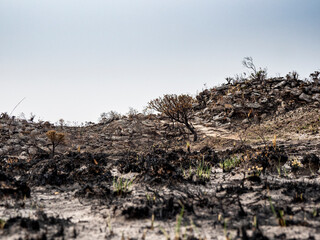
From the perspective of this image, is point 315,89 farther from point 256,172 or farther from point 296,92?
point 256,172

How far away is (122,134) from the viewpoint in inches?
517

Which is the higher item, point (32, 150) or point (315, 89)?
point (315, 89)

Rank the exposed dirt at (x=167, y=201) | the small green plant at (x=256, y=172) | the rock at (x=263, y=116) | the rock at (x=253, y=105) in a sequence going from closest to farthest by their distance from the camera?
the exposed dirt at (x=167, y=201), the small green plant at (x=256, y=172), the rock at (x=263, y=116), the rock at (x=253, y=105)

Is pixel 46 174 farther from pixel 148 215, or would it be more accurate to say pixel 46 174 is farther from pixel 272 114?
pixel 272 114

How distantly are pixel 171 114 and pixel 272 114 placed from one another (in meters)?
6.86

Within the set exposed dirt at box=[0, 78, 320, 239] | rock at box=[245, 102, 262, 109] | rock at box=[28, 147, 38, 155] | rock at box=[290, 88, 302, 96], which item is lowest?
exposed dirt at box=[0, 78, 320, 239]

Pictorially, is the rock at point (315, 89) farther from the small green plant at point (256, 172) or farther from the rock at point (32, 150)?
the rock at point (32, 150)

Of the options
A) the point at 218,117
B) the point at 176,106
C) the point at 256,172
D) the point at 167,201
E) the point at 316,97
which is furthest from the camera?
the point at 218,117

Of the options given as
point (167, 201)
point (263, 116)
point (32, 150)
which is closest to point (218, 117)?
point (263, 116)

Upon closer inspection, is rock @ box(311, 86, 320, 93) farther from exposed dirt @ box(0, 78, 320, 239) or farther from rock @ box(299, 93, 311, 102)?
exposed dirt @ box(0, 78, 320, 239)

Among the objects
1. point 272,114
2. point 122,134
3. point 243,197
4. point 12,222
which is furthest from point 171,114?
point 12,222

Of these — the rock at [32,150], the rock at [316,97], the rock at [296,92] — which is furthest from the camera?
the rock at [296,92]

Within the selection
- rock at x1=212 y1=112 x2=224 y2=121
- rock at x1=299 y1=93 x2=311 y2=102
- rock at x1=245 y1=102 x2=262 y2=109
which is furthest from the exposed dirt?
rock at x1=299 y1=93 x2=311 y2=102

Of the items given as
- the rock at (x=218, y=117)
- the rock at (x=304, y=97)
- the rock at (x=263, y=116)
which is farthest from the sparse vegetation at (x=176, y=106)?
the rock at (x=304, y=97)
